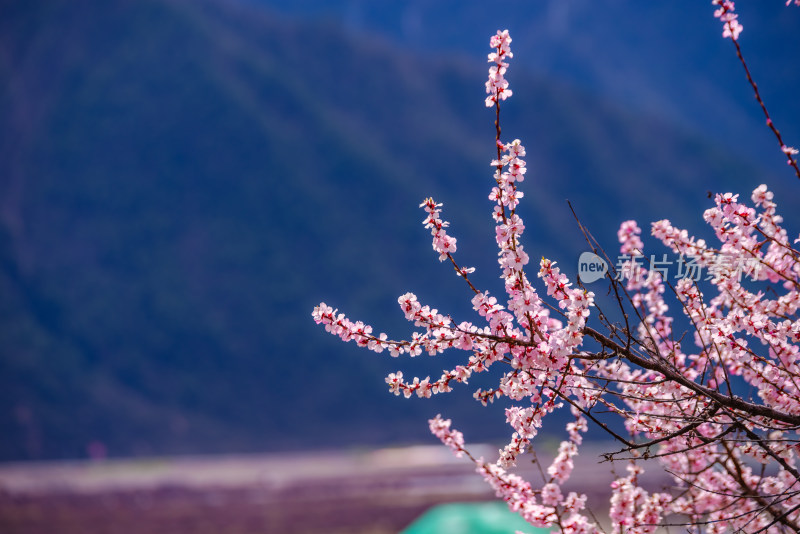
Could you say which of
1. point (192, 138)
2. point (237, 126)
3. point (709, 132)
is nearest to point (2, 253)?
point (192, 138)

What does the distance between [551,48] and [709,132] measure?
59.1 ft

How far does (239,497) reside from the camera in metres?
18.6

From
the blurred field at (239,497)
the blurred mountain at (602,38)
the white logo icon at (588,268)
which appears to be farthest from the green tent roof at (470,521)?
the blurred mountain at (602,38)

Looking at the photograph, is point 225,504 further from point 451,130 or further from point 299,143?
point 451,130

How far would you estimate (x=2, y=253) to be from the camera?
39.6m

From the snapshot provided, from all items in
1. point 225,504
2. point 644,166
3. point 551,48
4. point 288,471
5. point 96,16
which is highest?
point 551,48

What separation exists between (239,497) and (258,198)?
2928 cm

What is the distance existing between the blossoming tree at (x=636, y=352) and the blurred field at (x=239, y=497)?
12781 millimetres

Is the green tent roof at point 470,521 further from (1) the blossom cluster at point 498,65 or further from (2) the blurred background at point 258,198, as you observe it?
(2) the blurred background at point 258,198

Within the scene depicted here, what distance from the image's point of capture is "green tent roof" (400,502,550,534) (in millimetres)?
10484

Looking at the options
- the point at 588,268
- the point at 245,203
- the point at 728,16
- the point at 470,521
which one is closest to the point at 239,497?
the point at 470,521

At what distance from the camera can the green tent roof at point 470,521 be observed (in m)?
10.5

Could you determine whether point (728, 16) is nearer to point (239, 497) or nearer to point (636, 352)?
point (636, 352)

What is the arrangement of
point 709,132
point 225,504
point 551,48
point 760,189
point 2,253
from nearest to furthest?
point 760,189 < point 225,504 < point 2,253 < point 709,132 < point 551,48
